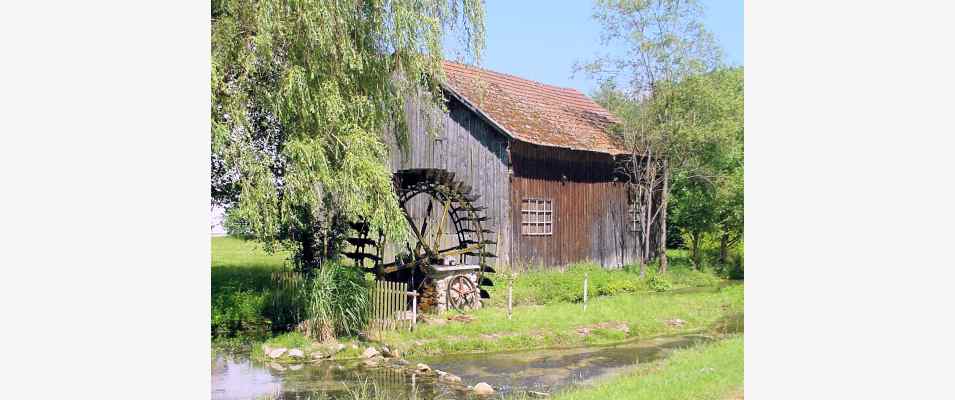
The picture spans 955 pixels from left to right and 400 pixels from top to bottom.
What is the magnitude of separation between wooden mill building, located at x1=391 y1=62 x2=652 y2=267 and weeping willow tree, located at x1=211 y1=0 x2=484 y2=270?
5.07 metres

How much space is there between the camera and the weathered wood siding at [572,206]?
16000mm

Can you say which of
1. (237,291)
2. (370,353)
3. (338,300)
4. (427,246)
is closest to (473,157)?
(427,246)

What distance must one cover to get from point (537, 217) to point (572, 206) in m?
0.95

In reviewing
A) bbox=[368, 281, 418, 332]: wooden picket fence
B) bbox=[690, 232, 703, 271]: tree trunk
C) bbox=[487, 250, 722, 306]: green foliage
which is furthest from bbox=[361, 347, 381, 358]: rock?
bbox=[690, 232, 703, 271]: tree trunk

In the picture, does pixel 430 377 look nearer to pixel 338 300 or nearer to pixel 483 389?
pixel 483 389

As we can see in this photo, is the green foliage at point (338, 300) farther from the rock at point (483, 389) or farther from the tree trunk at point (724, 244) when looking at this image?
the tree trunk at point (724, 244)

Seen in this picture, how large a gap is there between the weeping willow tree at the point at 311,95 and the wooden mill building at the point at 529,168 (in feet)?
16.6

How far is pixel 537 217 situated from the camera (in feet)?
53.4

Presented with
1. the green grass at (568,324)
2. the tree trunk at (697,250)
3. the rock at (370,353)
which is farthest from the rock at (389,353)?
the tree trunk at (697,250)

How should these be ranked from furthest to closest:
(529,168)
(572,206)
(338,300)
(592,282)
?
1. (572,206)
2. (529,168)
3. (592,282)
4. (338,300)

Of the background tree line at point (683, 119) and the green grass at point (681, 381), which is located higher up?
the background tree line at point (683, 119)
